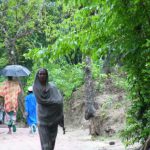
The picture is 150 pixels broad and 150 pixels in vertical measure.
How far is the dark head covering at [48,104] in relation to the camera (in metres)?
8.75

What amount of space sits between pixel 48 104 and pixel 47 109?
0.42ft

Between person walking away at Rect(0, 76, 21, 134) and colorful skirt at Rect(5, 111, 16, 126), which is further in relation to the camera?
person walking away at Rect(0, 76, 21, 134)

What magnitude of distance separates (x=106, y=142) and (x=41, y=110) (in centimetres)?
420

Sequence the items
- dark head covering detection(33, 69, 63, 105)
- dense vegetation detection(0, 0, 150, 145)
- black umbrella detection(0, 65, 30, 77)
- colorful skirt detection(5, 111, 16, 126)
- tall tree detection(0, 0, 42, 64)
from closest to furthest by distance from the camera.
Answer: dense vegetation detection(0, 0, 150, 145), dark head covering detection(33, 69, 63, 105), colorful skirt detection(5, 111, 16, 126), black umbrella detection(0, 65, 30, 77), tall tree detection(0, 0, 42, 64)

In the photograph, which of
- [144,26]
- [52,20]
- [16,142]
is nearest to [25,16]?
[52,20]

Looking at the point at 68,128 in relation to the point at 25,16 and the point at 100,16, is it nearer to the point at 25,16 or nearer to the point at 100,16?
the point at 25,16

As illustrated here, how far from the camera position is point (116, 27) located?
25.1 feet

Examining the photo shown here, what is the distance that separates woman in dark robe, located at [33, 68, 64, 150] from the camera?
8742mm

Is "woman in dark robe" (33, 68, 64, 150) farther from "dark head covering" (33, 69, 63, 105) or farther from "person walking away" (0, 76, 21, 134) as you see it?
"person walking away" (0, 76, 21, 134)

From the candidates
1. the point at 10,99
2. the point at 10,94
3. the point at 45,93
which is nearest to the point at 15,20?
the point at 10,94

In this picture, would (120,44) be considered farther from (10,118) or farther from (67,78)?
(67,78)

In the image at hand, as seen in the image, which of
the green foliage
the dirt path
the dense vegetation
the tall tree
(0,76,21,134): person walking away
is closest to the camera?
the dense vegetation

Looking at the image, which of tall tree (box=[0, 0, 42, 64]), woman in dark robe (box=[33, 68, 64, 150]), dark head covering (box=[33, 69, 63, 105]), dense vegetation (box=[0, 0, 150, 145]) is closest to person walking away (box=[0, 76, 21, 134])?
tall tree (box=[0, 0, 42, 64])

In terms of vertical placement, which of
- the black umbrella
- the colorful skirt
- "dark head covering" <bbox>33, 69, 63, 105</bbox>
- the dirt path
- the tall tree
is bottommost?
the dirt path
